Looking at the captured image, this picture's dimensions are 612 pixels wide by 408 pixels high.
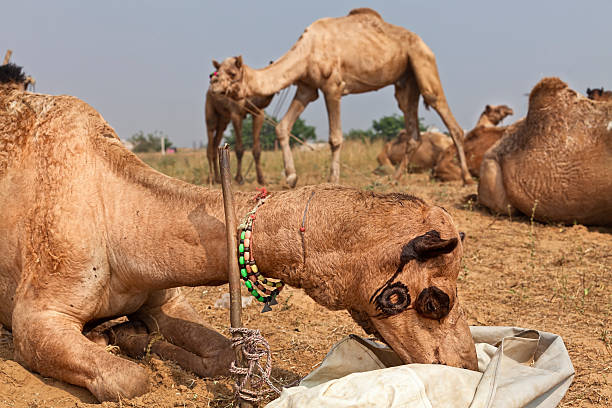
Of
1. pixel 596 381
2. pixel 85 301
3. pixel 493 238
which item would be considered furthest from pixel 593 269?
pixel 85 301

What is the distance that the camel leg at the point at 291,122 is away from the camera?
9.95m

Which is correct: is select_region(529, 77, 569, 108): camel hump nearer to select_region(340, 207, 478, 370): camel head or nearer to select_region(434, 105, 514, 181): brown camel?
select_region(434, 105, 514, 181): brown camel

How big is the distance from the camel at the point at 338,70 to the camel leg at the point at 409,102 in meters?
0.20

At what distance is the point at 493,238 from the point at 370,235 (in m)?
5.05

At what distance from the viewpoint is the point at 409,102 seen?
12.3 m

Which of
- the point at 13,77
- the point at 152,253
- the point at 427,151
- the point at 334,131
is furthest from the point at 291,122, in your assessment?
the point at 152,253

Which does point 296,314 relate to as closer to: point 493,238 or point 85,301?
point 85,301

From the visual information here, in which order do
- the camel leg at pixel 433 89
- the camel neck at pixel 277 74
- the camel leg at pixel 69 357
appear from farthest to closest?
1. the camel leg at pixel 433 89
2. the camel neck at pixel 277 74
3. the camel leg at pixel 69 357

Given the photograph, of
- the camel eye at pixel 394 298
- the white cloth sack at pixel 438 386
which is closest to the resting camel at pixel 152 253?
the camel eye at pixel 394 298

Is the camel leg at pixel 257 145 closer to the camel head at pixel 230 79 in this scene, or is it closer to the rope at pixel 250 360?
the camel head at pixel 230 79

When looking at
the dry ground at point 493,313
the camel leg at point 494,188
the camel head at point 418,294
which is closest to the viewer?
the camel head at point 418,294

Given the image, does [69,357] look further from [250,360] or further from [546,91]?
[546,91]

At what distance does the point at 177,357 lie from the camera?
3.47 metres

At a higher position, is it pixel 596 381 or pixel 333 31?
pixel 333 31
